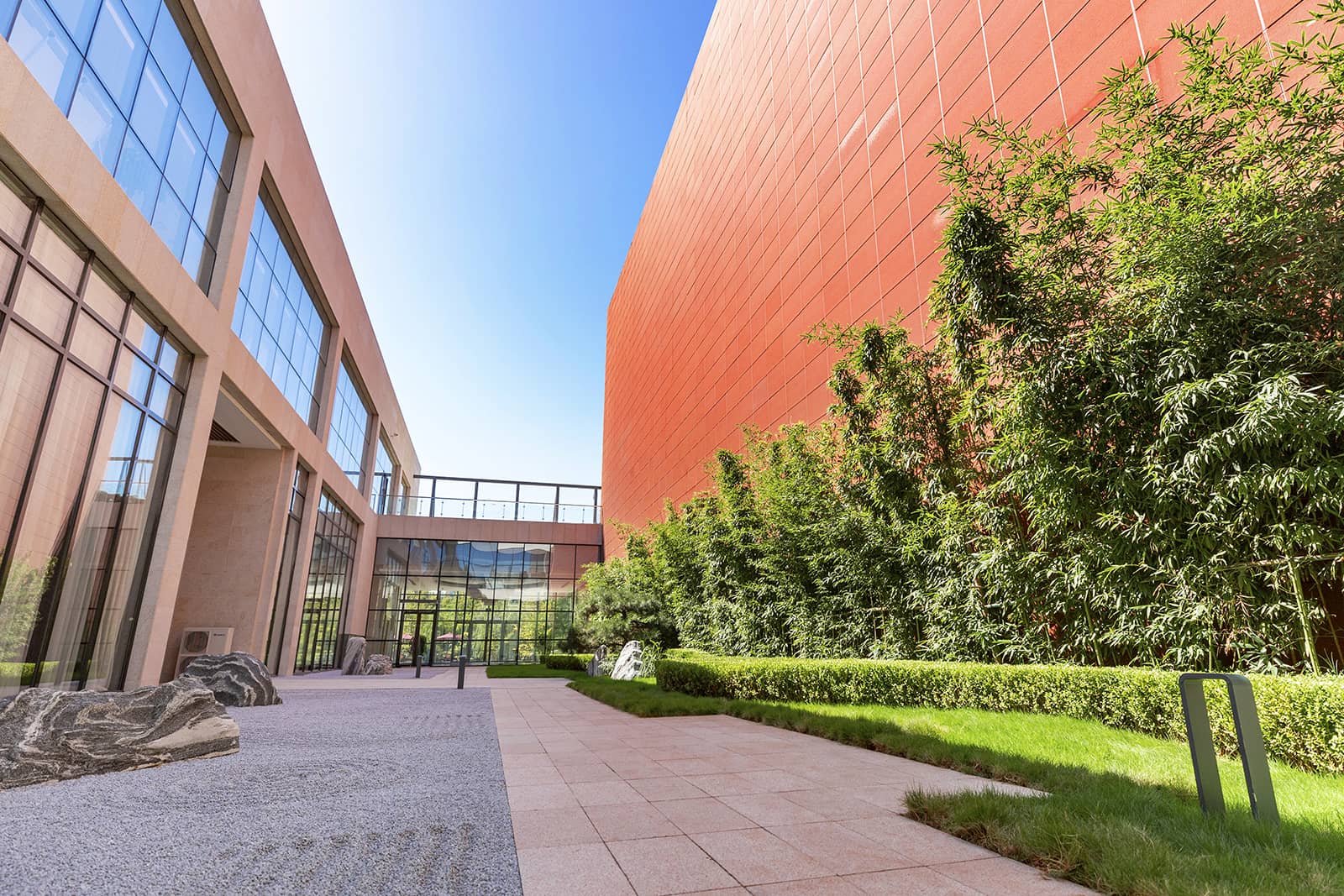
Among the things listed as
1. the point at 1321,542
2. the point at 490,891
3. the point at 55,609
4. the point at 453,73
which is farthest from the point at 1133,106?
the point at 453,73

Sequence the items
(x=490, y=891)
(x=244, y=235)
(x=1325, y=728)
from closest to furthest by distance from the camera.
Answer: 1. (x=490, y=891)
2. (x=1325, y=728)
3. (x=244, y=235)

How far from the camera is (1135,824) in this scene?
2.58 m

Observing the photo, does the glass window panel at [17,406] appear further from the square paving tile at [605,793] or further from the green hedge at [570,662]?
the green hedge at [570,662]

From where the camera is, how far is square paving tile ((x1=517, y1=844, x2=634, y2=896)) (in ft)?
7.11

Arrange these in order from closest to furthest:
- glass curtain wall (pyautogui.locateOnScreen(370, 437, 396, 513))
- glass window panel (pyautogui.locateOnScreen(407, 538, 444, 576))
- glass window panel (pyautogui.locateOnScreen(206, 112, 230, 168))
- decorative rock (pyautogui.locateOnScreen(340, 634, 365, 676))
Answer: glass window panel (pyautogui.locateOnScreen(206, 112, 230, 168)) < decorative rock (pyautogui.locateOnScreen(340, 634, 365, 676)) < glass curtain wall (pyautogui.locateOnScreen(370, 437, 396, 513)) < glass window panel (pyautogui.locateOnScreen(407, 538, 444, 576))

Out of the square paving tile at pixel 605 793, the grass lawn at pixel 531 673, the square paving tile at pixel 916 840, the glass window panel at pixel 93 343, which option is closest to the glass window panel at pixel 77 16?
the glass window panel at pixel 93 343

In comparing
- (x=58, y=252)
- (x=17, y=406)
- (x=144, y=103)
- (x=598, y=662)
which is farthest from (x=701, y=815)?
(x=598, y=662)

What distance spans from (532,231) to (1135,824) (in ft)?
80.5

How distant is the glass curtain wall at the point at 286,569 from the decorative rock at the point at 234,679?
17.3ft

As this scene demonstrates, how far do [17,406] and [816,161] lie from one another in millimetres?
12478

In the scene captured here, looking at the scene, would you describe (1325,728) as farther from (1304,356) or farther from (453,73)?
(453,73)

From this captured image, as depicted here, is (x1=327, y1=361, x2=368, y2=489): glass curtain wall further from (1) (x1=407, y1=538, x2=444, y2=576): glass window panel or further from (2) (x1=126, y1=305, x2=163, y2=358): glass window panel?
(2) (x1=126, y1=305, x2=163, y2=358): glass window panel

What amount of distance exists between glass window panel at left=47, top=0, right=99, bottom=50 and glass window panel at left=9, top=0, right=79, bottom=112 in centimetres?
9

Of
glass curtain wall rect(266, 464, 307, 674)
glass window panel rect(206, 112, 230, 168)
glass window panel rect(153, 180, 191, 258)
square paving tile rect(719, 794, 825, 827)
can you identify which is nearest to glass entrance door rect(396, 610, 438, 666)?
glass curtain wall rect(266, 464, 307, 674)
